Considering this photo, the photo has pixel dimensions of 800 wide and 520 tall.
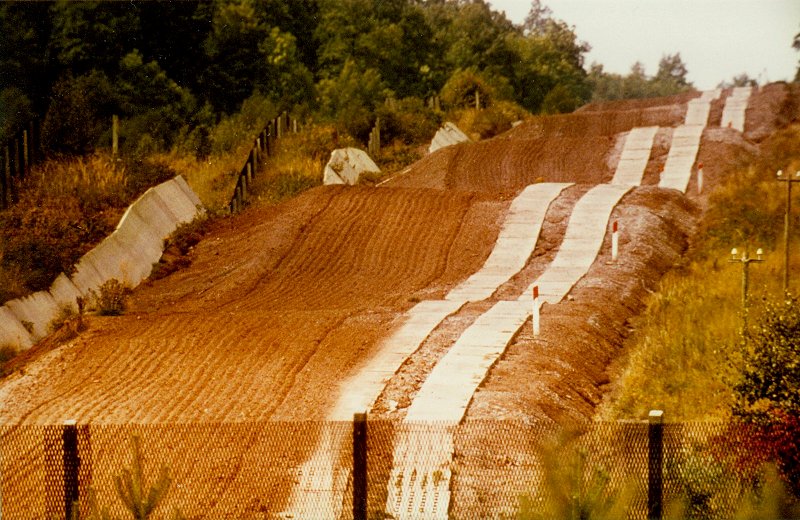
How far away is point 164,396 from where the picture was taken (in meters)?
14.3

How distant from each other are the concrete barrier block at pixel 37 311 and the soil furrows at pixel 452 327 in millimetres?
7130

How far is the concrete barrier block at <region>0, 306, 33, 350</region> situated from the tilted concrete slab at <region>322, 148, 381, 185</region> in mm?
17181

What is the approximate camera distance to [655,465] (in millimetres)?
9688

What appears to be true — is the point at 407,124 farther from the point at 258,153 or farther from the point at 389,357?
the point at 389,357

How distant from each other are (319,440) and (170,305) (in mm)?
10866

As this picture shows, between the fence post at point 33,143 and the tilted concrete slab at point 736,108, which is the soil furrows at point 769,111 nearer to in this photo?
the tilted concrete slab at point 736,108

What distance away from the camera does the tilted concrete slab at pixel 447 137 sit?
44906mm

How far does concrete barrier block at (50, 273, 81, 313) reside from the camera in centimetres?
1984

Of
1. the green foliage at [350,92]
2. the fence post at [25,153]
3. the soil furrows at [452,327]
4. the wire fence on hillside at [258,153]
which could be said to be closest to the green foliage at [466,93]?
the green foliage at [350,92]

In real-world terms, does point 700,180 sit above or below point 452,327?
above

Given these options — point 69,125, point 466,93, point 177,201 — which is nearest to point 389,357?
point 177,201

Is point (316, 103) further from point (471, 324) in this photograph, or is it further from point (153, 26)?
point (471, 324)

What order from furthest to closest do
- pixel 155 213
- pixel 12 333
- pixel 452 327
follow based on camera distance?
pixel 155 213 → pixel 452 327 → pixel 12 333

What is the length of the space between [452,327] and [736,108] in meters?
35.7
